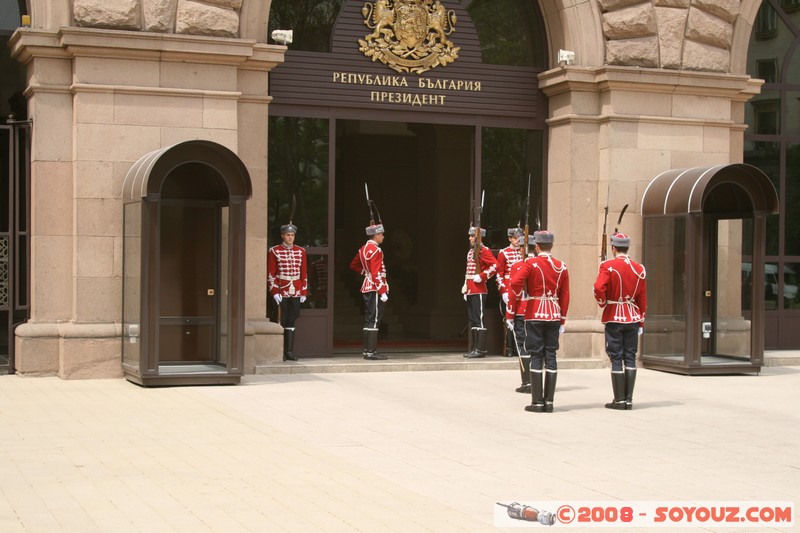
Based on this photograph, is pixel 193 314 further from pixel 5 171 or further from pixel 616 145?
pixel 616 145

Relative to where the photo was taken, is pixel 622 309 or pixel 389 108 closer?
pixel 622 309

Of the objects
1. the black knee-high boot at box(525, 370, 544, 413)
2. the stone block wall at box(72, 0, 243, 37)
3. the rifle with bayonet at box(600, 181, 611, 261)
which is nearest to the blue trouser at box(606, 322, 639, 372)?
the black knee-high boot at box(525, 370, 544, 413)

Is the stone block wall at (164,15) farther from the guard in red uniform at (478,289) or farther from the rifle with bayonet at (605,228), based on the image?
the rifle with bayonet at (605,228)

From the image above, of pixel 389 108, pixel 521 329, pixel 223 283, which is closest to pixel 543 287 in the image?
pixel 521 329

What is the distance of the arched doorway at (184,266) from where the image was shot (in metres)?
14.2

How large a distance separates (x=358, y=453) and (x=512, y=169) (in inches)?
370

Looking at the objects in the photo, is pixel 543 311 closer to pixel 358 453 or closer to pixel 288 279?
pixel 358 453

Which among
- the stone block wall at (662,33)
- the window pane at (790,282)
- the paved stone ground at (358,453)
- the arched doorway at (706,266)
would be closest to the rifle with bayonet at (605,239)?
the arched doorway at (706,266)

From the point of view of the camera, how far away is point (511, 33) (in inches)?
731

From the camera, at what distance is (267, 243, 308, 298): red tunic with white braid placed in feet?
55.1

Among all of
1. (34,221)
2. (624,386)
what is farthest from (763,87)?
(34,221)

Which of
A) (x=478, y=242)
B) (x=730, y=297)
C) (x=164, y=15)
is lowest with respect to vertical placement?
(x=730, y=297)

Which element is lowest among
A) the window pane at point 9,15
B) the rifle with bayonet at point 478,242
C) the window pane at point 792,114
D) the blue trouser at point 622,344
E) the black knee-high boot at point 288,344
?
the black knee-high boot at point 288,344

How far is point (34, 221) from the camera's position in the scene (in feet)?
49.7
